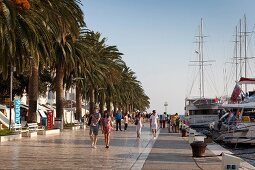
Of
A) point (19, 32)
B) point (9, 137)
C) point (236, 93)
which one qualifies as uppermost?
point (19, 32)

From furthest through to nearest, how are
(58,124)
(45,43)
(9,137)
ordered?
(58,124) → (45,43) → (9,137)

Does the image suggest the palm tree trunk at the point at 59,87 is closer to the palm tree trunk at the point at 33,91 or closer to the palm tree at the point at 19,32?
the palm tree trunk at the point at 33,91

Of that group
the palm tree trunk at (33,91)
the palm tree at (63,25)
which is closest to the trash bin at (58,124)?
the palm tree at (63,25)

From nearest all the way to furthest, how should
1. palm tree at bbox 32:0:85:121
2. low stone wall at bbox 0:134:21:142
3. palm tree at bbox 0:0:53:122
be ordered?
1. palm tree at bbox 0:0:53:122
2. low stone wall at bbox 0:134:21:142
3. palm tree at bbox 32:0:85:121

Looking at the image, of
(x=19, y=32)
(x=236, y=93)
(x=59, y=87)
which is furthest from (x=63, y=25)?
(x=236, y=93)

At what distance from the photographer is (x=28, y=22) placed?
76.5 feet

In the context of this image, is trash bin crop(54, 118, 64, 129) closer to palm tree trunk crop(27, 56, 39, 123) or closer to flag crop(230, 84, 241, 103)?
palm tree trunk crop(27, 56, 39, 123)

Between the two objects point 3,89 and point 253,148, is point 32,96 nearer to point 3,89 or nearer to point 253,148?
point 253,148

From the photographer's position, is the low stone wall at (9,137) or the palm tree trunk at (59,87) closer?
the low stone wall at (9,137)

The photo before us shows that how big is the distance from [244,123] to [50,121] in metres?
15.2

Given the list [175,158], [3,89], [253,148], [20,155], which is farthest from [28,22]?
[3,89]

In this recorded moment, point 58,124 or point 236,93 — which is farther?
point 236,93

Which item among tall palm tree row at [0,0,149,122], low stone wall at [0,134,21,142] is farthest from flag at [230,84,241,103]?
low stone wall at [0,134,21,142]

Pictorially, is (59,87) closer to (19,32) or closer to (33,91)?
(33,91)
